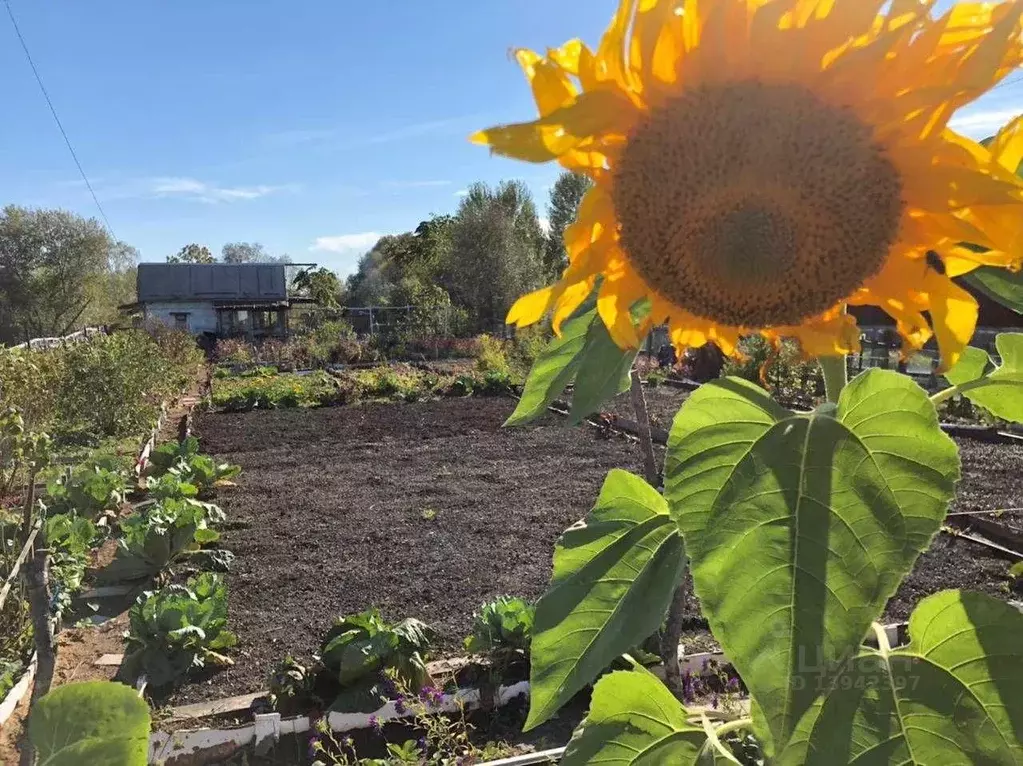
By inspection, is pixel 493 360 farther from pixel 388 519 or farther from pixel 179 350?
pixel 388 519

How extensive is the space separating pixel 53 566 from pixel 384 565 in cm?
232

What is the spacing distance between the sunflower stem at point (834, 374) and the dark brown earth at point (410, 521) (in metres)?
4.04

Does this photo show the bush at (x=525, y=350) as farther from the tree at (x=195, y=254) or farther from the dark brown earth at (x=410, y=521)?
the tree at (x=195, y=254)

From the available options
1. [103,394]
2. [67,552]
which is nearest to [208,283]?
[103,394]

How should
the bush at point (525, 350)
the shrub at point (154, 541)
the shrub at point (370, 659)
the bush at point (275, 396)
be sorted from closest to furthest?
the shrub at point (370, 659), the shrub at point (154, 541), the bush at point (275, 396), the bush at point (525, 350)

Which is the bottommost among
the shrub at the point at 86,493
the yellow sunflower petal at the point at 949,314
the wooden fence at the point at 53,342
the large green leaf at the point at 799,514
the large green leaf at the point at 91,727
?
the shrub at the point at 86,493

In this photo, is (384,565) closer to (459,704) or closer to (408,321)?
(459,704)

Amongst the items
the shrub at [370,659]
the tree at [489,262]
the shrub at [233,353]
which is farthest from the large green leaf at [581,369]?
the tree at [489,262]

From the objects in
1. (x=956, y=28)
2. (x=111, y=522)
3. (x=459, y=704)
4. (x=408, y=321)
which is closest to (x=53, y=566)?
(x=111, y=522)

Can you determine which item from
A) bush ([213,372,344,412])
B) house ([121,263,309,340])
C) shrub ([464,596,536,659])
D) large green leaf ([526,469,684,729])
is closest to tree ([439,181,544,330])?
house ([121,263,309,340])

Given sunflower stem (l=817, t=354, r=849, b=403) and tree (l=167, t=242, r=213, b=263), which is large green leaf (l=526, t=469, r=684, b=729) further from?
tree (l=167, t=242, r=213, b=263)

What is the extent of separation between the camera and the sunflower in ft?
A: 1.99

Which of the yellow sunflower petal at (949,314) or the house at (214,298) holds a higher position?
the house at (214,298)

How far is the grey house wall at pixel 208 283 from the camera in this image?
122 feet
